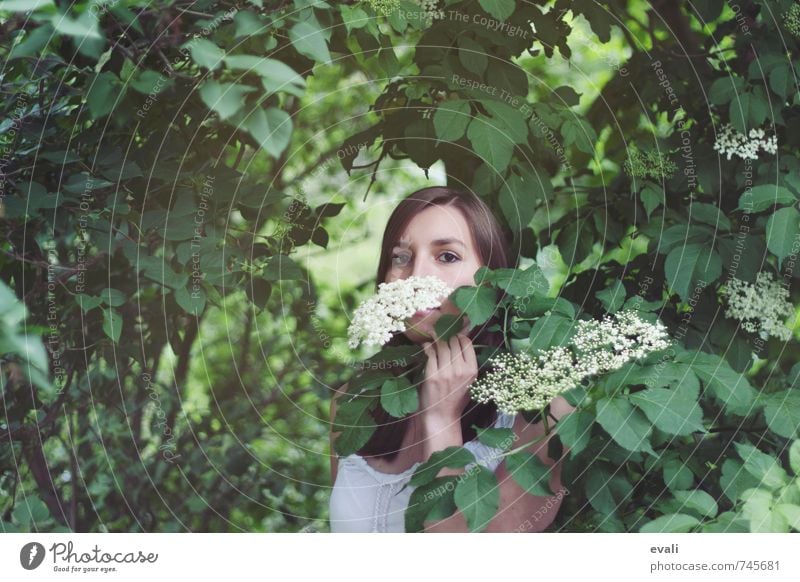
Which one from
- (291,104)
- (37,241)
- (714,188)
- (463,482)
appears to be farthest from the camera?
(291,104)

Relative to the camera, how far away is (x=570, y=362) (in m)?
0.97

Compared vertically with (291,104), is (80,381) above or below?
below

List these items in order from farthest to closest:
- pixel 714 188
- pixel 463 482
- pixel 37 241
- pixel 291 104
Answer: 1. pixel 291 104
2. pixel 714 188
3. pixel 37 241
4. pixel 463 482

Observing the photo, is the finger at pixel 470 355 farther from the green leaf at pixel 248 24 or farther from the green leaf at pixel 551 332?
the green leaf at pixel 248 24

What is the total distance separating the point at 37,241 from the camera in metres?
1.04

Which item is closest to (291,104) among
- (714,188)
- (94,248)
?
(94,248)

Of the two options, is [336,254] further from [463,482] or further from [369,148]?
[463,482]

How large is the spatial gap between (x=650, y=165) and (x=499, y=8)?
13.3 inches

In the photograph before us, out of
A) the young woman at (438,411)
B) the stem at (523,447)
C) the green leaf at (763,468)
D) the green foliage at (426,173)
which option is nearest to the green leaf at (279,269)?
the green foliage at (426,173)

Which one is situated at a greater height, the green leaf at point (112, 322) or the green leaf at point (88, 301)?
the green leaf at point (88, 301)

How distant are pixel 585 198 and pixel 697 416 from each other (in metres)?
0.45

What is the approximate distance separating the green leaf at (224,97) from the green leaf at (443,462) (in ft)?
1.45

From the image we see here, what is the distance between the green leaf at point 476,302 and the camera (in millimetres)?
950

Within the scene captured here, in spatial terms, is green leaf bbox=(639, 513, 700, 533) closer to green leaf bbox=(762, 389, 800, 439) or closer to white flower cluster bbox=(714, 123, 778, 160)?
green leaf bbox=(762, 389, 800, 439)
